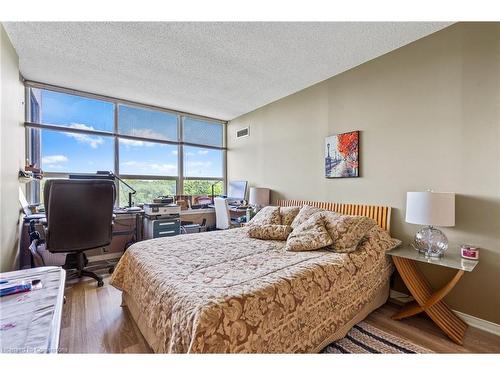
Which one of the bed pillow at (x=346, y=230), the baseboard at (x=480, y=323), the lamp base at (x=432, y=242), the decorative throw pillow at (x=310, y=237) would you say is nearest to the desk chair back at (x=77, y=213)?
the decorative throw pillow at (x=310, y=237)

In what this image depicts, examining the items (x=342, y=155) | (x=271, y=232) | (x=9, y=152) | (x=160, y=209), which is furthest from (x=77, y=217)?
(x=342, y=155)

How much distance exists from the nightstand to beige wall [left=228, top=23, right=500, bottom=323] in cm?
14

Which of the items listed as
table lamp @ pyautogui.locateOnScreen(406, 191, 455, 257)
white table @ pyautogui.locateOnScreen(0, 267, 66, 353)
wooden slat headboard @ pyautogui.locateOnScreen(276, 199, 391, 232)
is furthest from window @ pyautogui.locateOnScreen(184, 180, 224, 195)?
table lamp @ pyautogui.locateOnScreen(406, 191, 455, 257)

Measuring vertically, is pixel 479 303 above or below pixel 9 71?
below

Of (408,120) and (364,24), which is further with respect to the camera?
(408,120)

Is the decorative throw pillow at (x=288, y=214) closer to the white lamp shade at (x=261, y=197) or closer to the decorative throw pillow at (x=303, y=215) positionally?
the decorative throw pillow at (x=303, y=215)

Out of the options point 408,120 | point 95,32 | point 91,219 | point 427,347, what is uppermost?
point 95,32

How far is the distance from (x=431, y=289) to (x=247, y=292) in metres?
1.95

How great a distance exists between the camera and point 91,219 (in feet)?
8.63

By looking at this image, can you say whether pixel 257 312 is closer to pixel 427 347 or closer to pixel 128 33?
pixel 427 347

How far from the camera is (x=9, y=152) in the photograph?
7.53 ft

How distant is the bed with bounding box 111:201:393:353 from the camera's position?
1.12m
